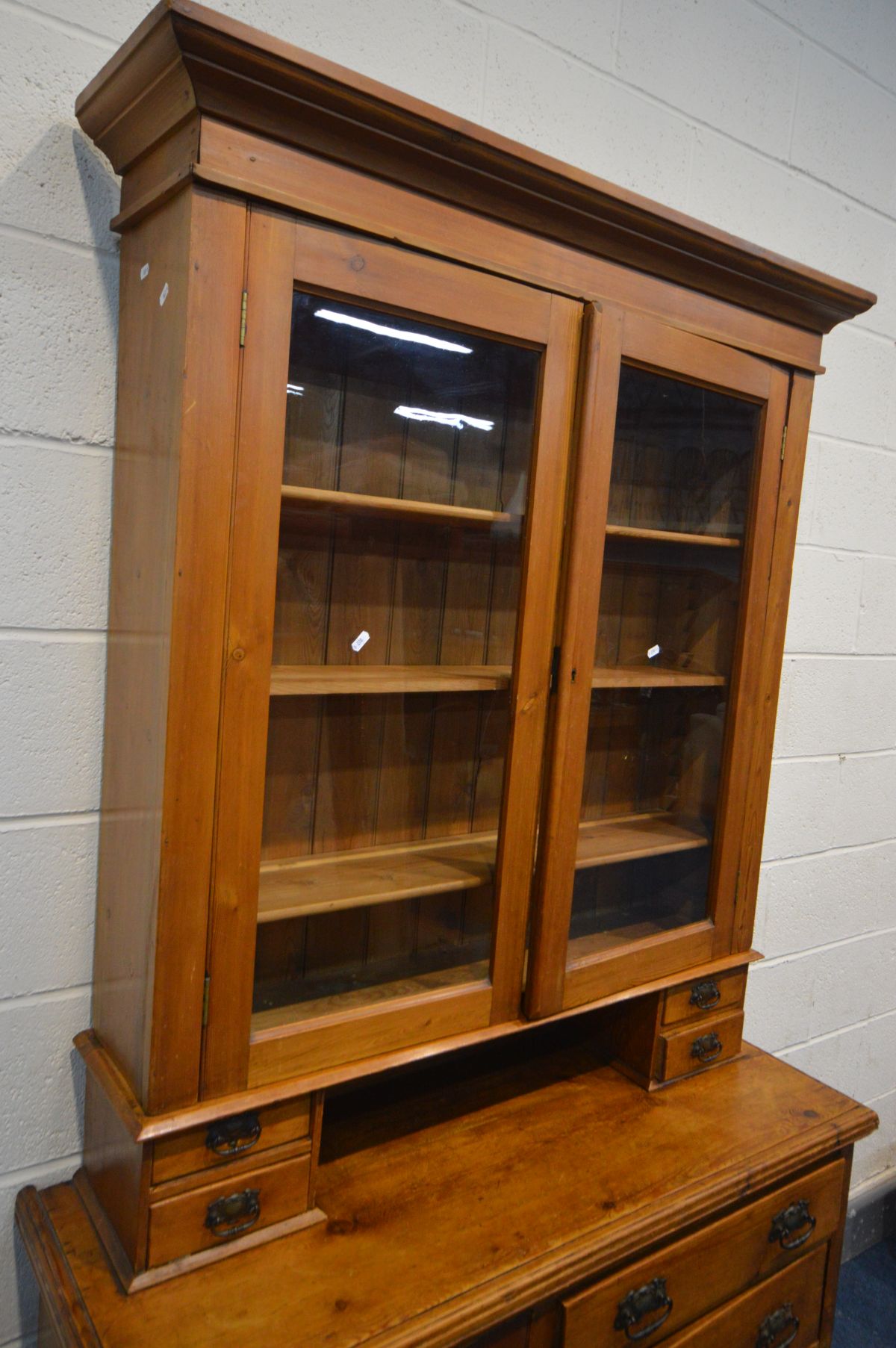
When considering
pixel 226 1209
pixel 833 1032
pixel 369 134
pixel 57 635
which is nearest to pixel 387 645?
pixel 57 635

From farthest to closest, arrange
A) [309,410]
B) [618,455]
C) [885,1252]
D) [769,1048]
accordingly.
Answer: [885,1252]
[769,1048]
[618,455]
[309,410]

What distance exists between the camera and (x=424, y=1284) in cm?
110

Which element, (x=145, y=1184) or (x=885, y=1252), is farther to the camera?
(x=885, y=1252)

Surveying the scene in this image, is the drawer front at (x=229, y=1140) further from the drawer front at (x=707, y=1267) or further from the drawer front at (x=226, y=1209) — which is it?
the drawer front at (x=707, y=1267)

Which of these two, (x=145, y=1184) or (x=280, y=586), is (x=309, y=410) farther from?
(x=145, y=1184)

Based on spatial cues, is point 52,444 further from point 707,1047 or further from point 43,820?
point 707,1047

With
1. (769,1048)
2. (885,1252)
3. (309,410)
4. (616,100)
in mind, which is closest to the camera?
(309,410)

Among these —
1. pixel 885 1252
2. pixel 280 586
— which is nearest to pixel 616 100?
pixel 280 586

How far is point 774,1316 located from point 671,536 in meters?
1.21

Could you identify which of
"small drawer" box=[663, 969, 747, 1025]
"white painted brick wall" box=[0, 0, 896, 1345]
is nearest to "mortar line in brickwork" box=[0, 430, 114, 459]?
"white painted brick wall" box=[0, 0, 896, 1345]

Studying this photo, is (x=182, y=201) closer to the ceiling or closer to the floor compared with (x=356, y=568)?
closer to the ceiling

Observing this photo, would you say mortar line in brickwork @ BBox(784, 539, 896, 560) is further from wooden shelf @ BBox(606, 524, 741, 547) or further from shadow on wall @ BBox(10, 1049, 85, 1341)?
shadow on wall @ BBox(10, 1049, 85, 1341)

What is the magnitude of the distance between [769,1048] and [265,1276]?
4.87ft

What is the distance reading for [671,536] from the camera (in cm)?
146
